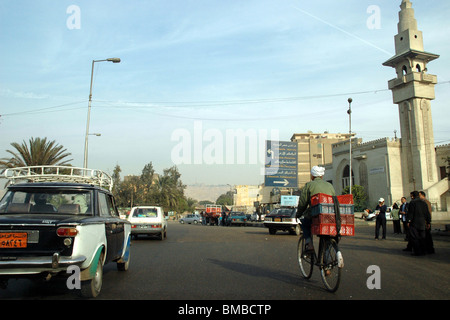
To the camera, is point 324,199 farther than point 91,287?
Yes

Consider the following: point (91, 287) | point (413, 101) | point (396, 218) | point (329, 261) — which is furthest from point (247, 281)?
point (413, 101)

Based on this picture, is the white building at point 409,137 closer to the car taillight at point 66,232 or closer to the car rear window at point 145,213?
the car rear window at point 145,213

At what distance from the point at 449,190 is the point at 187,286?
47.5 meters

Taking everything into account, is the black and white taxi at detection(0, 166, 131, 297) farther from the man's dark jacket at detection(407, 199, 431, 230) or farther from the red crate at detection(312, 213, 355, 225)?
the man's dark jacket at detection(407, 199, 431, 230)

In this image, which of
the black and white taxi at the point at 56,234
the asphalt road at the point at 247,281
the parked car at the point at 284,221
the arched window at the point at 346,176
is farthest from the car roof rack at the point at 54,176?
the arched window at the point at 346,176

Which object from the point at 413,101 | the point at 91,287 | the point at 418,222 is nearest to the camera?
the point at 91,287

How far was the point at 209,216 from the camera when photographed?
48156 millimetres

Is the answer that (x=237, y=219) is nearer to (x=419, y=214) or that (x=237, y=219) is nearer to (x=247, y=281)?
(x=419, y=214)

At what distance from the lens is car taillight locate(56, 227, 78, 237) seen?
4770 mm

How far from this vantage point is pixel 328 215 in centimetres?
577

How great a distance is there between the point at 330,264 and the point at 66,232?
3.80 m
